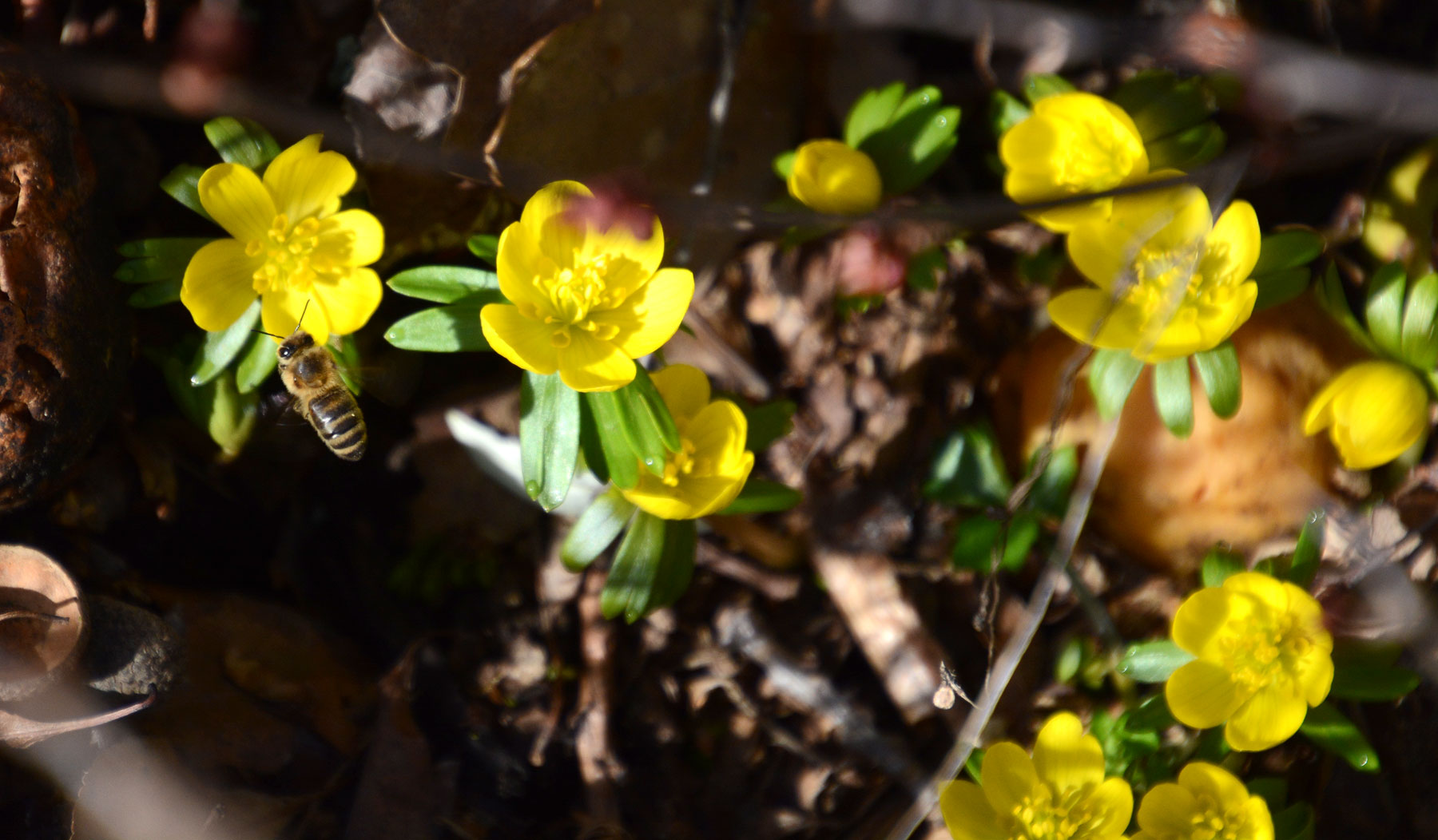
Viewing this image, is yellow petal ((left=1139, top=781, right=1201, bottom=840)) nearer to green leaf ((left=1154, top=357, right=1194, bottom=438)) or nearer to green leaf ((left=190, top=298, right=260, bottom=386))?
green leaf ((left=1154, top=357, right=1194, bottom=438))

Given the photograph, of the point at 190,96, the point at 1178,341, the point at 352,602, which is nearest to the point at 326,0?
the point at 190,96

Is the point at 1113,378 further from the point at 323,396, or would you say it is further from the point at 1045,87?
the point at 323,396

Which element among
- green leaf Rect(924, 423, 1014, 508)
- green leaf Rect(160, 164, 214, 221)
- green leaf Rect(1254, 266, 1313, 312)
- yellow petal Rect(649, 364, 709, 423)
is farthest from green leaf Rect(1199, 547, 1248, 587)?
green leaf Rect(160, 164, 214, 221)

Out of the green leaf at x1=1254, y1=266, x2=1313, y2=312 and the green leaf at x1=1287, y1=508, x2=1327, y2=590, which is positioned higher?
the green leaf at x1=1254, y1=266, x2=1313, y2=312

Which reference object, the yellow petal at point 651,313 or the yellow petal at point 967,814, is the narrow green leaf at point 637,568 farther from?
the yellow petal at point 967,814

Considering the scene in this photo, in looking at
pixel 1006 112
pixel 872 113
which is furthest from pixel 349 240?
pixel 1006 112

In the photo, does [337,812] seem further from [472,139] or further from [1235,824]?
[1235,824]

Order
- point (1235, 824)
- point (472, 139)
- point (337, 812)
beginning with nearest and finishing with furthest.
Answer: point (1235, 824) → point (337, 812) → point (472, 139)
